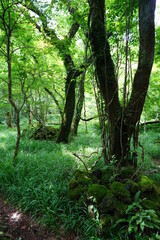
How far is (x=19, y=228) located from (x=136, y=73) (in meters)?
3.71

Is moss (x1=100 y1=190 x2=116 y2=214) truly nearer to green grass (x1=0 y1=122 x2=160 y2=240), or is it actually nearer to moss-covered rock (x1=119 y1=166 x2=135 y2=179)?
green grass (x1=0 y1=122 x2=160 y2=240)

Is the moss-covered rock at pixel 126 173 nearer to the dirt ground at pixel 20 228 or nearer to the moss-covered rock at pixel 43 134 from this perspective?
the dirt ground at pixel 20 228

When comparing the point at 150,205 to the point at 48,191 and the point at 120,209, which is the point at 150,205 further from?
the point at 48,191

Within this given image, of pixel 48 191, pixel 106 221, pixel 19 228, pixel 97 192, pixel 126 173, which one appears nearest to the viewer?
pixel 106 221

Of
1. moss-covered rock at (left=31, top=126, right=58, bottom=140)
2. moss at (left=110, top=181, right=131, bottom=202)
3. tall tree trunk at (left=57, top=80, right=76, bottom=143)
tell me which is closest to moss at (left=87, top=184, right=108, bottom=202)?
moss at (left=110, top=181, right=131, bottom=202)

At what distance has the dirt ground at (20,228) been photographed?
1.97 meters

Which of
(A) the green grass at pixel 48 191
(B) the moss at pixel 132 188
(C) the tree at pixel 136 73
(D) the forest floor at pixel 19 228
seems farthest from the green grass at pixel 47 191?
(C) the tree at pixel 136 73

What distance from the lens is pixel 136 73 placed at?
9.32 feet

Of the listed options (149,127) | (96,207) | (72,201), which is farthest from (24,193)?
(149,127)

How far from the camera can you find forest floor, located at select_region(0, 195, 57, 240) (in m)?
1.97

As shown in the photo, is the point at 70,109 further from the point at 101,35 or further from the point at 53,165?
the point at 101,35

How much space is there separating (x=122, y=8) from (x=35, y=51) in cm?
317

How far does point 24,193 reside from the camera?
2.68m

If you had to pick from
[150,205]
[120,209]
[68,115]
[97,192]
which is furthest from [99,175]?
[68,115]
